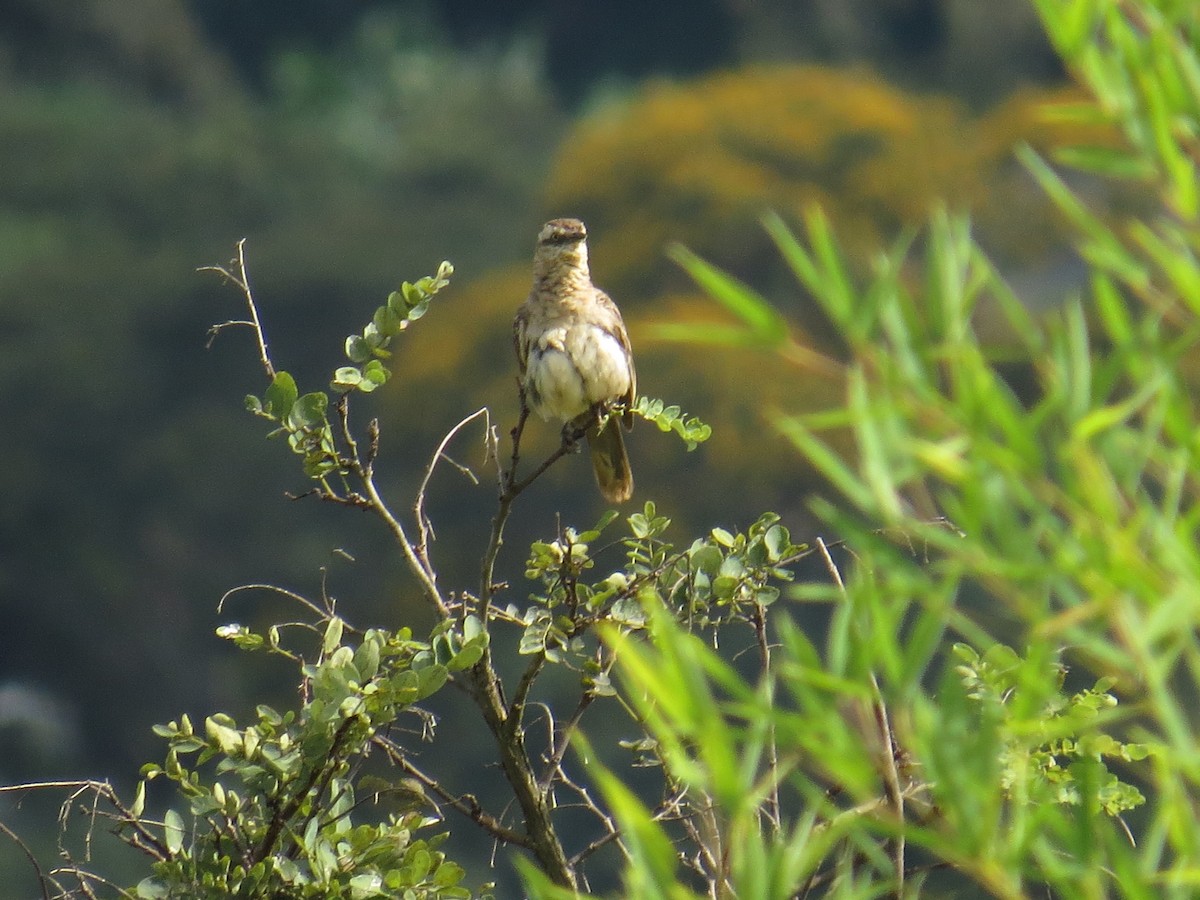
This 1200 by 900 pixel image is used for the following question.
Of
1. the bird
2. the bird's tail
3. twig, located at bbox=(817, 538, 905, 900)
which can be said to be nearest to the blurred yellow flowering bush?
the bird

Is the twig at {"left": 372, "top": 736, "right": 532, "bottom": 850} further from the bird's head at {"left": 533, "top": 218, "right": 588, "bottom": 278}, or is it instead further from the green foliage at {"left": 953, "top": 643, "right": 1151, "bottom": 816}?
the bird's head at {"left": 533, "top": 218, "right": 588, "bottom": 278}

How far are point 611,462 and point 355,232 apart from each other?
1552 cm

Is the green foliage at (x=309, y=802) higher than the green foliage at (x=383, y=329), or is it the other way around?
the green foliage at (x=383, y=329)

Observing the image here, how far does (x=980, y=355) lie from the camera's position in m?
1.53

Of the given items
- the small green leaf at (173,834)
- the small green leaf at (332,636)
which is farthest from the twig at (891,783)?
the small green leaf at (173,834)

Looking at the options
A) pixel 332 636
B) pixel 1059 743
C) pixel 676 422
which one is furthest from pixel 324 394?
pixel 1059 743

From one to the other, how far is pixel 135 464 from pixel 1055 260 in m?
9.11

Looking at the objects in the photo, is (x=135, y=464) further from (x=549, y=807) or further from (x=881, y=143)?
(x=549, y=807)

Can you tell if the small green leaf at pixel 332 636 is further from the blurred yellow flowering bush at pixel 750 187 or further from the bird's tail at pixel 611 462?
the blurred yellow flowering bush at pixel 750 187

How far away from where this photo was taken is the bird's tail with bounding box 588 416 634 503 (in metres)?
5.30

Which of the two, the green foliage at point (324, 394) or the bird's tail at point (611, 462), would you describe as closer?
the green foliage at point (324, 394)

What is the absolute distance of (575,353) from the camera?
5.27 metres

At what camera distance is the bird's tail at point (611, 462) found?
17.4ft

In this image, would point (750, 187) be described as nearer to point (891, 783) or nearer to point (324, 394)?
point (324, 394)
